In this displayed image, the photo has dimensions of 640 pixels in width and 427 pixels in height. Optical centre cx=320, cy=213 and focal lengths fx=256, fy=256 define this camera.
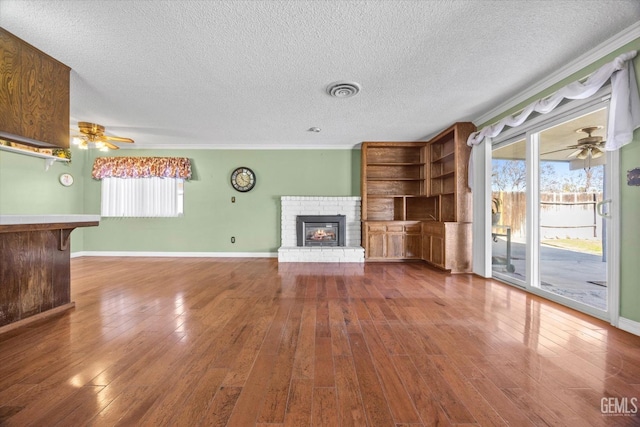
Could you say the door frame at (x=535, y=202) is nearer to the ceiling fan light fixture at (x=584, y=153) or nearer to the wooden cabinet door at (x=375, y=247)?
the ceiling fan light fixture at (x=584, y=153)

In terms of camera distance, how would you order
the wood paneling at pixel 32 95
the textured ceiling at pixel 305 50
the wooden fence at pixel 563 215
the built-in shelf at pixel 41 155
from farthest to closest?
the built-in shelf at pixel 41 155, the wooden fence at pixel 563 215, the wood paneling at pixel 32 95, the textured ceiling at pixel 305 50

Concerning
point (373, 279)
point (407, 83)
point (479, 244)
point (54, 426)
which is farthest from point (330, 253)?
point (54, 426)

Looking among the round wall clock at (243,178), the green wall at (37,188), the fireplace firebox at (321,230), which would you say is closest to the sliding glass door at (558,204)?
the fireplace firebox at (321,230)

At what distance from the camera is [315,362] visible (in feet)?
5.39

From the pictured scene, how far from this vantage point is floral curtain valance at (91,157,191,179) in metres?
5.38

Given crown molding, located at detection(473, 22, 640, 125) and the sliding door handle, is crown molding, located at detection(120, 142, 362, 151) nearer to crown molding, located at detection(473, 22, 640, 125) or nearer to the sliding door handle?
crown molding, located at detection(473, 22, 640, 125)

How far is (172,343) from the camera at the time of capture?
1.88m

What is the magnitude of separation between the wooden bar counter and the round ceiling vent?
305 cm

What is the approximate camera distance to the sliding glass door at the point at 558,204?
2.51 m

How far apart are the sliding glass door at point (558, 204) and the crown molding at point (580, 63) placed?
1.32ft

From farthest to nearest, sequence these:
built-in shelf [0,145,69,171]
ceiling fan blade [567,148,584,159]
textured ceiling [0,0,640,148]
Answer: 1. built-in shelf [0,145,69,171]
2. ceiling fan blade [567,148,584,159]
3. textured ceiling [0,0,640,148]

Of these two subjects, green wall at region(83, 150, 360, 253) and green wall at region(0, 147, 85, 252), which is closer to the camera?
green wall at region(0, 147, 85, 252)

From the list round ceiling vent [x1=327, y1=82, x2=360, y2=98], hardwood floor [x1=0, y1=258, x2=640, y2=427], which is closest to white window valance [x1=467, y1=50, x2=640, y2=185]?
hardwood floor [x1=0, y1=258, x2=640, y2=427]

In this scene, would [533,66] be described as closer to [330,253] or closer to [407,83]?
[407,83]
